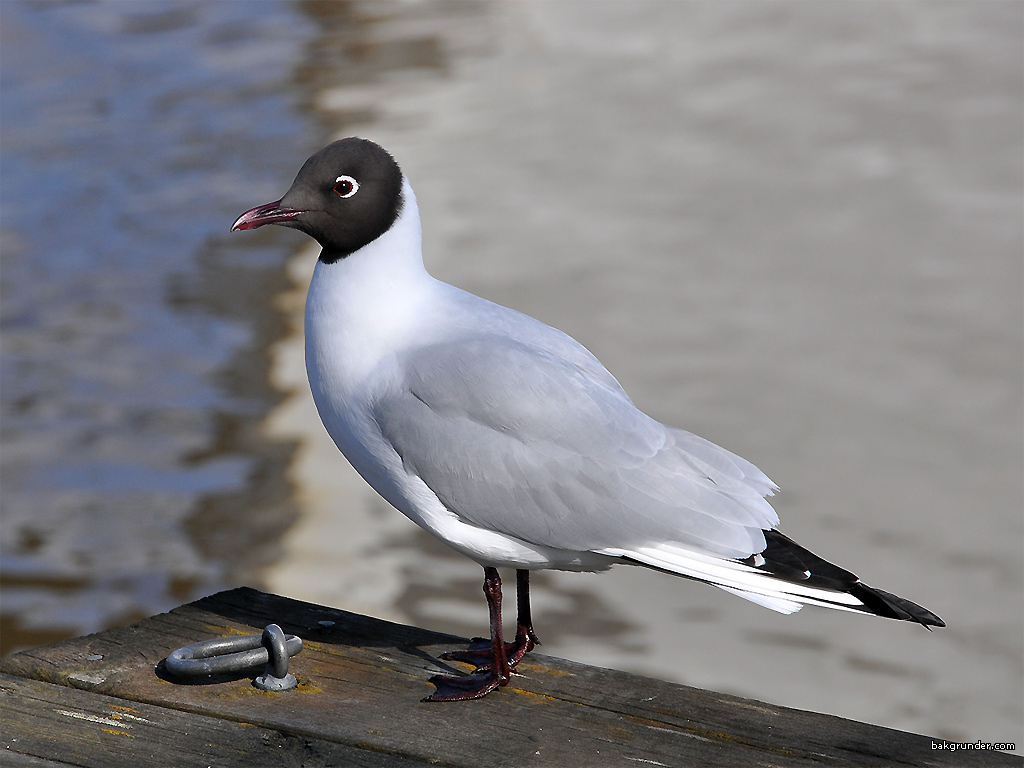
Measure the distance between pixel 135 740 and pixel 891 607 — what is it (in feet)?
4.49

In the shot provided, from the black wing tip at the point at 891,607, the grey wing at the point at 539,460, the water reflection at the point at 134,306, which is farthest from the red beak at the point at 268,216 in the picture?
the water reflection at the point at 134,306

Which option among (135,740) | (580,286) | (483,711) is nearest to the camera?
(135,740)

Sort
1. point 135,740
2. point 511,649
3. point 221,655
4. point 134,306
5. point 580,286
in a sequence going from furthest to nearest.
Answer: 1. point 134,306
2. point 580,286
3. point 511,649
4. point 221,655
5. point 135,740

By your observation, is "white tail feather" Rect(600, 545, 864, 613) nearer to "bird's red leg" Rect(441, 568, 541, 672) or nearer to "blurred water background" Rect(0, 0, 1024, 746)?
"bird's red leg" Rect(441, 568, 541, 672)

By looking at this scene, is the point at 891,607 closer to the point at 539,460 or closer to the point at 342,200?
the point at 539,460

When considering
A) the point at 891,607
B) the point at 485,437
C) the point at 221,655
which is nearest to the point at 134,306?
the point at 221,655

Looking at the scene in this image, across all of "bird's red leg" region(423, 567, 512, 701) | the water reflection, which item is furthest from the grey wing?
the water reflection

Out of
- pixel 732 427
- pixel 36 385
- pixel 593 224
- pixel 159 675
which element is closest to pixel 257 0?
pixel 593 224

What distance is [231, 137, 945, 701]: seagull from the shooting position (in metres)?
2.53

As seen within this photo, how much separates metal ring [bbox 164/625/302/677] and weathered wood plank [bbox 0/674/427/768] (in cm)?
10

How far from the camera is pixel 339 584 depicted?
5621mm

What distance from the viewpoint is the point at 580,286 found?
26.6 ft

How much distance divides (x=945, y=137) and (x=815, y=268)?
2.83 m

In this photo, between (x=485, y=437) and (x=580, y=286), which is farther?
(x=580, y=286)
